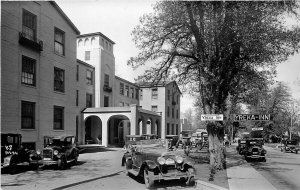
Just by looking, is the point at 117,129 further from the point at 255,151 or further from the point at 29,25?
the point at 29,25

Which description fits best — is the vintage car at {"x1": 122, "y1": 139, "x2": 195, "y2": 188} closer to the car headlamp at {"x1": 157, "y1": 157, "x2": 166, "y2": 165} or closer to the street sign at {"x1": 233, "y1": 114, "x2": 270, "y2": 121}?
the car headlamp at {"x1": 157, "y1": 157, "x2": 166, "y2": 165}

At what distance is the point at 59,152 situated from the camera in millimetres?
15617

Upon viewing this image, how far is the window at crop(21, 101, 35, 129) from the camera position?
64.7 ft

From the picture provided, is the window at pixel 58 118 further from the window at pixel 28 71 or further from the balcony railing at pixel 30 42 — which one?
the balcony railing at pixel 30 42

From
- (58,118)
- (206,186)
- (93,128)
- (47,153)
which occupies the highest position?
(58,118)

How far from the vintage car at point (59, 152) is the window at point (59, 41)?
28.7ft

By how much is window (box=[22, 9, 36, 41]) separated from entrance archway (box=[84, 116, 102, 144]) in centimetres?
1509

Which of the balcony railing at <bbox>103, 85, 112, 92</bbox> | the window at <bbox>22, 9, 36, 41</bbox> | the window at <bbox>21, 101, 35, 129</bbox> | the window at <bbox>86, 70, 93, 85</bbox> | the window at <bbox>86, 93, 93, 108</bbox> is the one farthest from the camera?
the balcony railing at <bbox>103, 85, 112, 92</bbox>

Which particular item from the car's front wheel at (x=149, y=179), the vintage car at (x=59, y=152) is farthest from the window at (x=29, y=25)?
the car's front wheel at (x=149, y=179)

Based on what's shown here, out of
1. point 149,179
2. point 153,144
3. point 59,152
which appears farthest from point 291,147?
point 149,179

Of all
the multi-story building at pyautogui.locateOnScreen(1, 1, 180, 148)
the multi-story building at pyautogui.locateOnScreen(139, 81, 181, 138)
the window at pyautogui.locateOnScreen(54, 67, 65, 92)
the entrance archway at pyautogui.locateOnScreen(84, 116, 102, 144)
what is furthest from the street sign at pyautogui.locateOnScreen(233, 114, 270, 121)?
the multi-story building at pyautogui.locateOnScreen(139, 81, 181, 138)

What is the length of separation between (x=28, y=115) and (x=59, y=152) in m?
5.89

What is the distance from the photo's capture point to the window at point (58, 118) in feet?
76.8

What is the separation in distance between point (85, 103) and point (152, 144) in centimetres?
2070
